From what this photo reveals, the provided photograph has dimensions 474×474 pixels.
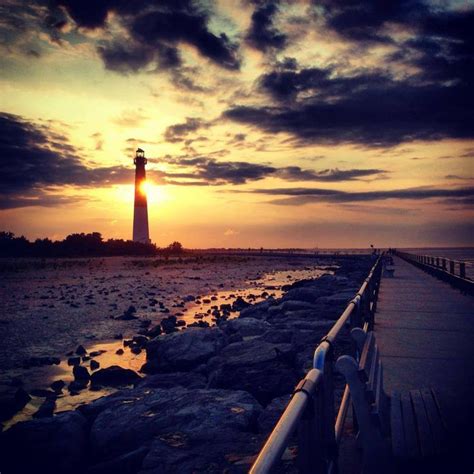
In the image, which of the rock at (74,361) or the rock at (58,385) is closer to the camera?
the rock at (58,385)

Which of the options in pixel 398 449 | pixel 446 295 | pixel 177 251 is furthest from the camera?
pixel 177 251

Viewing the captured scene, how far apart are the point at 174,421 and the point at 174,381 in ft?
7.49

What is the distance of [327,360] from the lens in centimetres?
249

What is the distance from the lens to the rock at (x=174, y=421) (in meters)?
4.62

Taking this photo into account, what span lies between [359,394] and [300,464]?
965 millimetres

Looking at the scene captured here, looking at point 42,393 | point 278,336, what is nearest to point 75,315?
point 42,393

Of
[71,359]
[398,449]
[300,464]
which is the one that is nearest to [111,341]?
[71,359]

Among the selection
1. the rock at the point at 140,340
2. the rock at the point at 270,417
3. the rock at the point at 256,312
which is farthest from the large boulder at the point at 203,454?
the rock at the point at 256,312

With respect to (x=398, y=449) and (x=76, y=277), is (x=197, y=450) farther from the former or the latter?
(x=76, y=277)

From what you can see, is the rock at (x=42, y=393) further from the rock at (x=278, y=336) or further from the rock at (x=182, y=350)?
the rock at (x=278, y=336)

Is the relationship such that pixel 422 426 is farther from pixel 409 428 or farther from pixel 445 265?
pixel 445 265

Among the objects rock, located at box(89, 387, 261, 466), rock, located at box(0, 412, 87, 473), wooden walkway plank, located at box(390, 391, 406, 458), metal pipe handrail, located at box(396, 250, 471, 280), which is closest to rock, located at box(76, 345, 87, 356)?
rock, located at box(89, 387, 261, 466)

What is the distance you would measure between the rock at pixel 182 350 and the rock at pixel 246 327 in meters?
1.21

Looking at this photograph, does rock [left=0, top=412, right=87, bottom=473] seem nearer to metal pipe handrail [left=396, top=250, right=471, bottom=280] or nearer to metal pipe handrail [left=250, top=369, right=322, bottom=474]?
metal pipe handrail [left=250, top=369, right=322, bottom=474]
